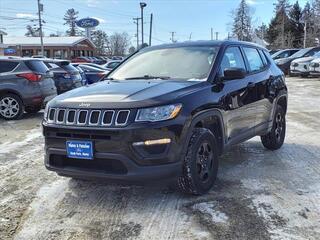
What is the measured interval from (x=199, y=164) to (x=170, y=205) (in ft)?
1.78

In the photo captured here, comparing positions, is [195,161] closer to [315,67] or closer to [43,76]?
[43,76]

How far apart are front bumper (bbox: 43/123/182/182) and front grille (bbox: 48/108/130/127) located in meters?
0.08

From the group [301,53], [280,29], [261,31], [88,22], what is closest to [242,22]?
[261,31]

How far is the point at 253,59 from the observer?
6945 mm

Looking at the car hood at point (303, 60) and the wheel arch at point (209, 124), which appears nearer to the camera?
the wheel arch at point (209, 124)

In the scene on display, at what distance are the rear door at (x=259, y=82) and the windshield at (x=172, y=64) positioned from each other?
37.8 inches

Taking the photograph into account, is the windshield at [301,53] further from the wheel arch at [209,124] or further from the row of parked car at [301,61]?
the wheel arch at [209,124]

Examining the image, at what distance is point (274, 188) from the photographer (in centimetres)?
539

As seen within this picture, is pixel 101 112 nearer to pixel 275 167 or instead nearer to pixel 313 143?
pixel 275 167

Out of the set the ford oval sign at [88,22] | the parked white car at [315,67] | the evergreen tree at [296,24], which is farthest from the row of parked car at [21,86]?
the ford oval sign at [88,22]

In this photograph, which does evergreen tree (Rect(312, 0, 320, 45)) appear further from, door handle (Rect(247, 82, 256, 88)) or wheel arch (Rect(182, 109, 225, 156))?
wheel arch (Rect(182, 109, 225, 156))

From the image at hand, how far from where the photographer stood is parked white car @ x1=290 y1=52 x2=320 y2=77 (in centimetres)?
2574

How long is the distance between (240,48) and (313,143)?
2471 mm

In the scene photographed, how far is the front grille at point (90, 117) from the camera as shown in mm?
4508
